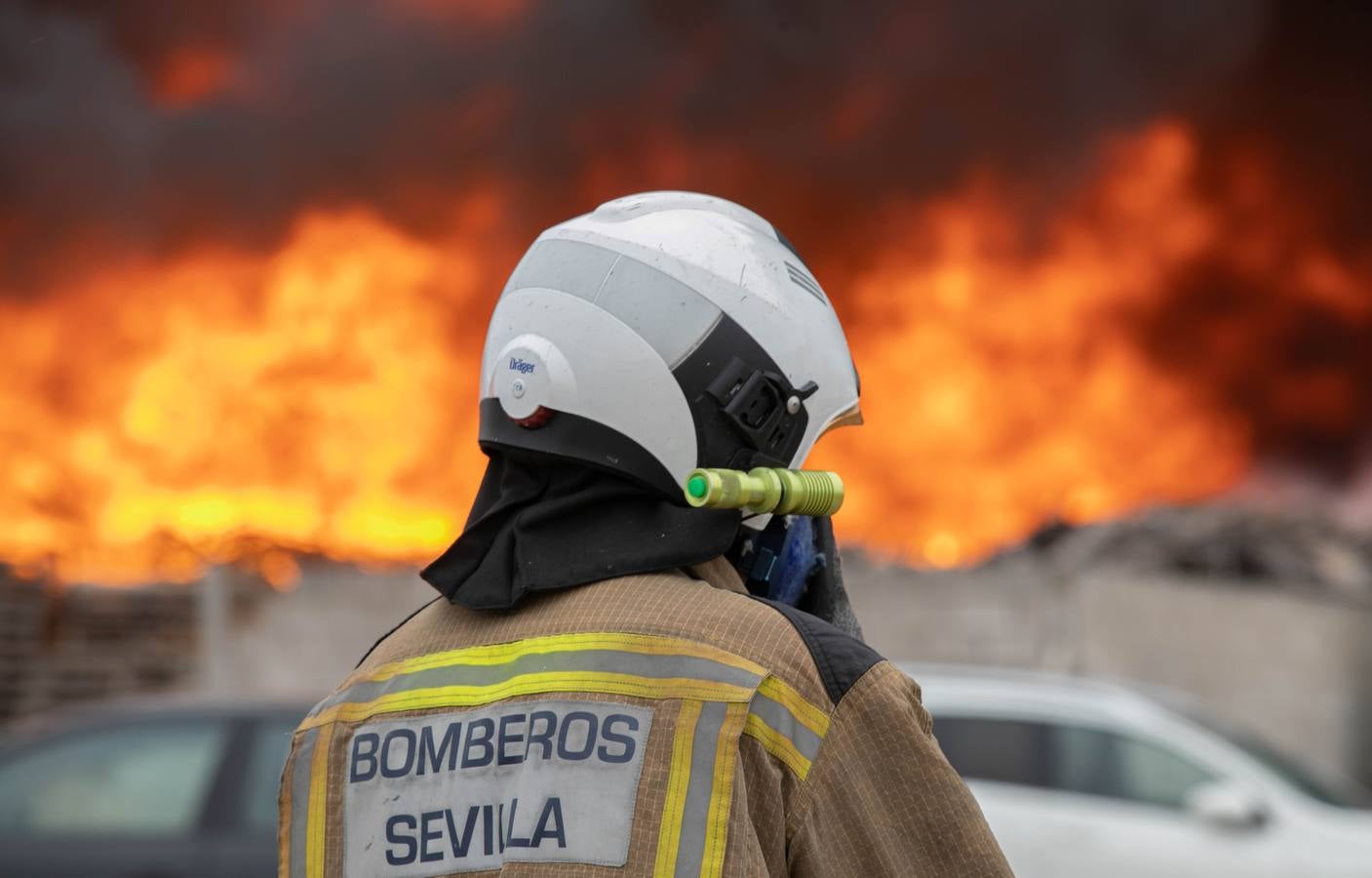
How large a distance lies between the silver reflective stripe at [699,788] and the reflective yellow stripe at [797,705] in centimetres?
4

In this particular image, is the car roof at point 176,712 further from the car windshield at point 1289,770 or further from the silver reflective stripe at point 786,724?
the silver reflective stripe at point 786,724

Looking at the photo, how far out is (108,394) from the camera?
16094 mm

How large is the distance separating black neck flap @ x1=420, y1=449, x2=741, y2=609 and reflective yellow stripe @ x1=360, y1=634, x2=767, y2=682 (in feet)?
0.17

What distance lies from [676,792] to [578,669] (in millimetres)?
163

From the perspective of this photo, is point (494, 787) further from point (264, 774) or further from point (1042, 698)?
point (1042, 698)

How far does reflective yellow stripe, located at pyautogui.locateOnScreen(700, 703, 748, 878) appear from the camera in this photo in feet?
4.78

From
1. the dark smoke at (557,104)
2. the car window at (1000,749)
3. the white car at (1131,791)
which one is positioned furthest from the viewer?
the dark smoke at (557,104)

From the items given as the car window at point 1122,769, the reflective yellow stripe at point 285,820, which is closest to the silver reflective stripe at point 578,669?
the reflective yellow stripe at point 285,820

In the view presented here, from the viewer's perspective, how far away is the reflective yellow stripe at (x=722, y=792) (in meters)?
1.46

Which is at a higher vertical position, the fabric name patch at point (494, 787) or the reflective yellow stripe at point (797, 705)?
the reflective yellow stripe at point (797, 705)

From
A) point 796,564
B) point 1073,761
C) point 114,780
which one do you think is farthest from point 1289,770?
point 796,564

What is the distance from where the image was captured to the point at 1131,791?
22.9 feet

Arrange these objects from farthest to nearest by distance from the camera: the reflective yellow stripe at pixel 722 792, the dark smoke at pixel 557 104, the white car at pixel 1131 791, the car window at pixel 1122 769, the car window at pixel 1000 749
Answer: the dark smoke at pixel 557 104 < the car window at pixel 1000 749 < the car window at pixel 1122 769 < the white car at pixel 1131 791 < the reflective yellow stripe at pixel 722 792

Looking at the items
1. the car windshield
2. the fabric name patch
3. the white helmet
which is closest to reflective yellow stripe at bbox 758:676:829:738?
the fabric name patch
